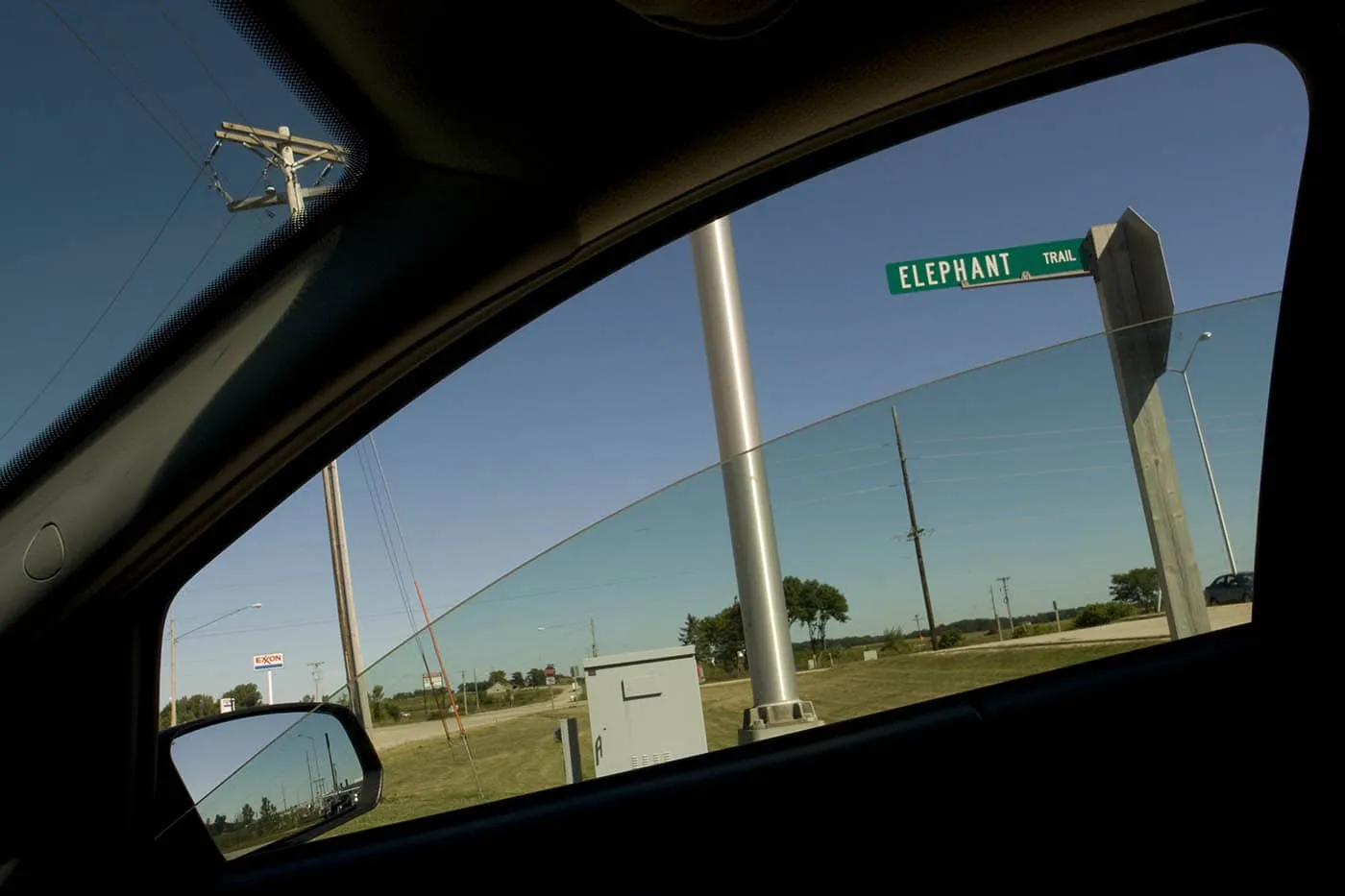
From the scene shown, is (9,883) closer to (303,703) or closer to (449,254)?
(303,703)

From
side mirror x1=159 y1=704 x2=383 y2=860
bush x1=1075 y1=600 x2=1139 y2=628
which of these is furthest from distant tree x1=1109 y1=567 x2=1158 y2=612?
side mirror x1=159 y1=704 x2=383 y2=860

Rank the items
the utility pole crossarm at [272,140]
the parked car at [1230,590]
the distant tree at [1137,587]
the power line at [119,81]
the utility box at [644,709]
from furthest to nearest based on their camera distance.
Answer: the parked car at [1230,590], the distant tree at [1137,587], the utility box at [644,709], the utility pole crossarm at [272,140], the power line at [119,81]

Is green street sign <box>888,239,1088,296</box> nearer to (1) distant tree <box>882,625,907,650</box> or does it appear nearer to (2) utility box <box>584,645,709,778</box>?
(1) distant tree <box>882,625,907,650</box>

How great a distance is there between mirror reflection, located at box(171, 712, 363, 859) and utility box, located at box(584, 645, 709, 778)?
50cm

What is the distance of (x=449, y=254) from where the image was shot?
1.61m

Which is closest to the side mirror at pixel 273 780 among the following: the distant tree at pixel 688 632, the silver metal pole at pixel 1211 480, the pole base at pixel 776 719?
the distant tree at pixel 688 632

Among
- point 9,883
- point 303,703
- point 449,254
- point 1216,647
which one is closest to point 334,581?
point 303,703

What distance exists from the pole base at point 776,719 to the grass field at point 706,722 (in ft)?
0.06

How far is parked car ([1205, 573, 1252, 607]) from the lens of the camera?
7.40ft

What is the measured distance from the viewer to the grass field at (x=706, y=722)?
198 cm

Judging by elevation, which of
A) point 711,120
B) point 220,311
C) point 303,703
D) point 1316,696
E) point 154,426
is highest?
point 711,120

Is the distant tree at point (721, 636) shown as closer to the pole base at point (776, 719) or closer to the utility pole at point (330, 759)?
the pole base at point (776, 719)

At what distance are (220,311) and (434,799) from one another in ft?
3.50

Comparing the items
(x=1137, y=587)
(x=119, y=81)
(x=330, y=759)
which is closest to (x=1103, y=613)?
(x=1137, y=587)
